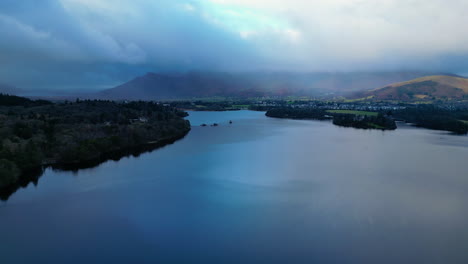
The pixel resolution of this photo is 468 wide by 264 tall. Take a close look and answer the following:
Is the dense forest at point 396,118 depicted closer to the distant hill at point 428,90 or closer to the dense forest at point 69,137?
the dense forest at point 69,137

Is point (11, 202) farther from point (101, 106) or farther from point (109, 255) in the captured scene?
point (101, 106)

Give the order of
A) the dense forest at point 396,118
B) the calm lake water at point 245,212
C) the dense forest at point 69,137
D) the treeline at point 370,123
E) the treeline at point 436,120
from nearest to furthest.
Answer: the calm lake water at point 245,212 → the dense forest at point 69,137 → the treeline at point 436,120 → the dense forest at point 396,118 → the treeline at point 370,123

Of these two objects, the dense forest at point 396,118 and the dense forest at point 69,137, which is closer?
the dense forest at point 69,137

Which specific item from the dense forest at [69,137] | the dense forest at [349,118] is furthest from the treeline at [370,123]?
the dense forest at [69,137]

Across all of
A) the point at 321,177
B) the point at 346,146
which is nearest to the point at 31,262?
the point at 321,177

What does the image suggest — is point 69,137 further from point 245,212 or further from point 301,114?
point 301,114

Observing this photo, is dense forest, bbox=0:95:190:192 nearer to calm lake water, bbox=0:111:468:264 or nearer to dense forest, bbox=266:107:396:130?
calm lake water, bbox=0:111:468:264
